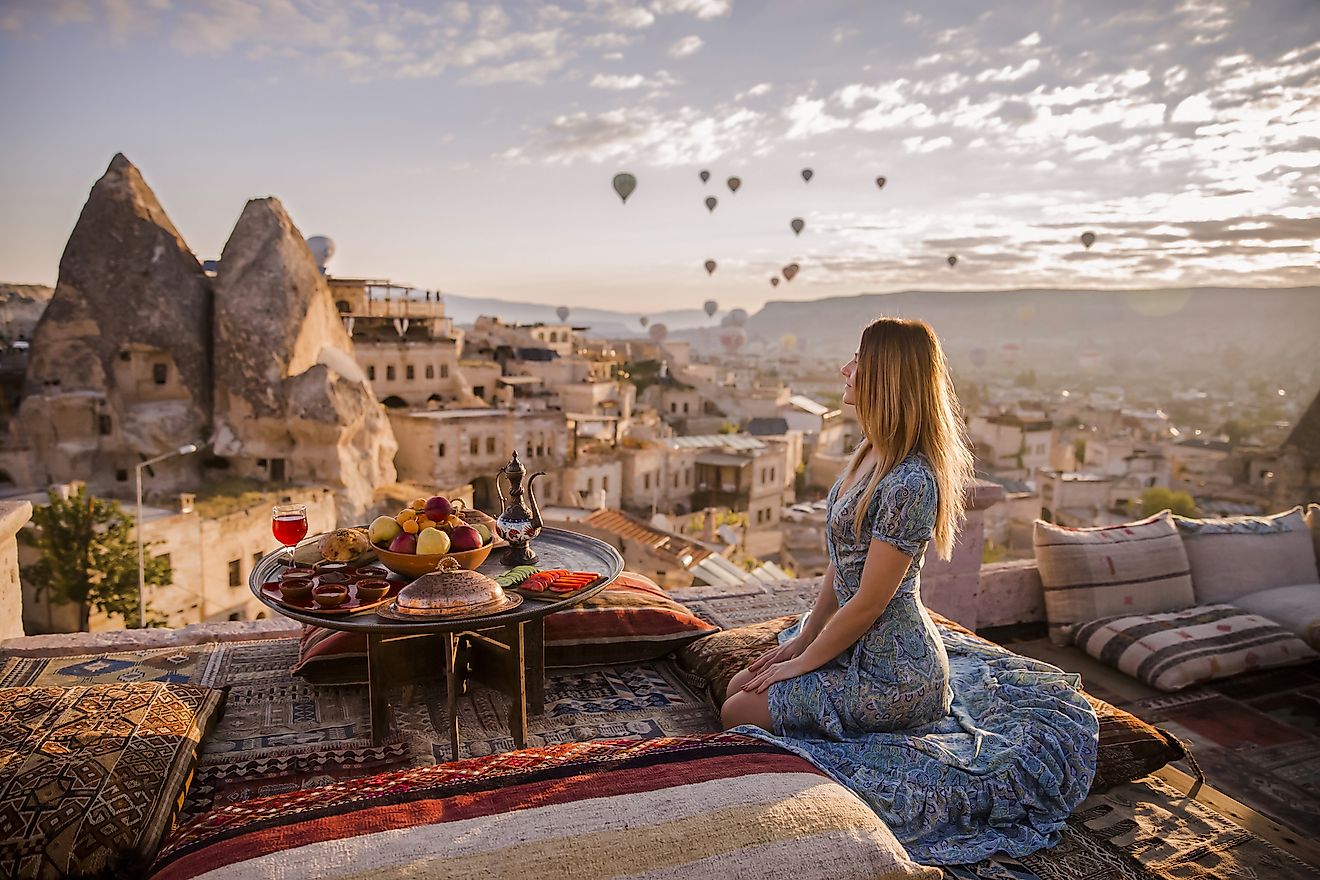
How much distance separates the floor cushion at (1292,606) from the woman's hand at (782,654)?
3.44m

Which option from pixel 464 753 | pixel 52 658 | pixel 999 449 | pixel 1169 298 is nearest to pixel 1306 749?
pixel 464 753

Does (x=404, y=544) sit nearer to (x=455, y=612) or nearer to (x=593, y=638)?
(x=455, y=612)

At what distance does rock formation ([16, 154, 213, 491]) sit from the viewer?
969 inches

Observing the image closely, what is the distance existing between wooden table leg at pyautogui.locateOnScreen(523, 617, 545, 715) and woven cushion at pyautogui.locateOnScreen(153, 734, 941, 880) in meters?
1.27

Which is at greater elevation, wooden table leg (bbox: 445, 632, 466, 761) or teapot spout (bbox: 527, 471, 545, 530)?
teapot spout (bbox: 527, 471, 545, 530)

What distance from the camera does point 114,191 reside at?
26.0 m

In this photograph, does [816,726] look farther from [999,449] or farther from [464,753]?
[999,449]

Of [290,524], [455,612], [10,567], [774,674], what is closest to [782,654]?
[774,674]

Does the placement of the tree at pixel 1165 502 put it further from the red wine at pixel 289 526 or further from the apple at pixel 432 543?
the red wine at pixel 289 526

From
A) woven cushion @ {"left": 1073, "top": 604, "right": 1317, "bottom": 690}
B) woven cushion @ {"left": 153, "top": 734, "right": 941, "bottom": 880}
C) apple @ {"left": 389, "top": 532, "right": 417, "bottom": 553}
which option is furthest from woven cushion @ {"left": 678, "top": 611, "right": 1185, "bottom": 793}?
apple @ {"left": 389, "top": 532, "right": 417, "bottom": 553}

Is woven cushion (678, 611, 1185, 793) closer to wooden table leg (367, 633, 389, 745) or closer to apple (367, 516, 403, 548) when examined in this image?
wooden table leg (367, 633, 389, 745)

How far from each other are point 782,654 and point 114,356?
27.1m

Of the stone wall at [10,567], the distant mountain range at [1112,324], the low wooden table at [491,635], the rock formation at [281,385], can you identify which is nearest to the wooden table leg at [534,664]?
the low wooden table at [491,635]

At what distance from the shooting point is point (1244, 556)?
5742 millimetres
